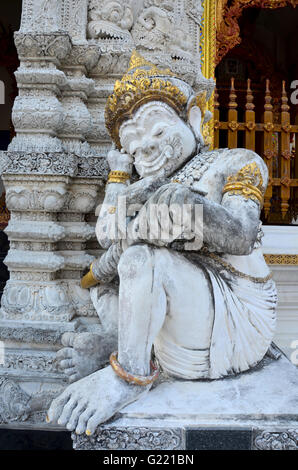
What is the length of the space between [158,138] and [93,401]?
1.18 m

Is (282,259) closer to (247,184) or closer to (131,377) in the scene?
(247,184)

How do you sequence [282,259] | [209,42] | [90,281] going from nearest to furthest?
[90,281], [282,259], [209,42]

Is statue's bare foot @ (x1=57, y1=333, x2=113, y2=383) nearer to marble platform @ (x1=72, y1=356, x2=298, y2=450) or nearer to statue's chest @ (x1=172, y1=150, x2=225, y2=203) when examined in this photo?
marble platform @ (x1=72, y1=356, x2=298, y2=450)

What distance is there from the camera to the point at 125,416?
1.57 metres

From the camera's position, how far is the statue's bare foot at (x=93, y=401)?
152 centimetres

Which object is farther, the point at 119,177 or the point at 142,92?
the point at 119,177

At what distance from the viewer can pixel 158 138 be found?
196 cm

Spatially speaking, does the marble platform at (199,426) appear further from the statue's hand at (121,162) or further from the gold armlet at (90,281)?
the statue's hand at (121,162)

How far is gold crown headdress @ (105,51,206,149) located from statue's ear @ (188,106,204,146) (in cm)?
4

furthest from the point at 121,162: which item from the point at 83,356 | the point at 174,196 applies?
the point at 83,356

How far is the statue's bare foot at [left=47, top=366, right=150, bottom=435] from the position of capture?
4.99ft

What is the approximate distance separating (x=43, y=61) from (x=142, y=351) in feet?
7.00
